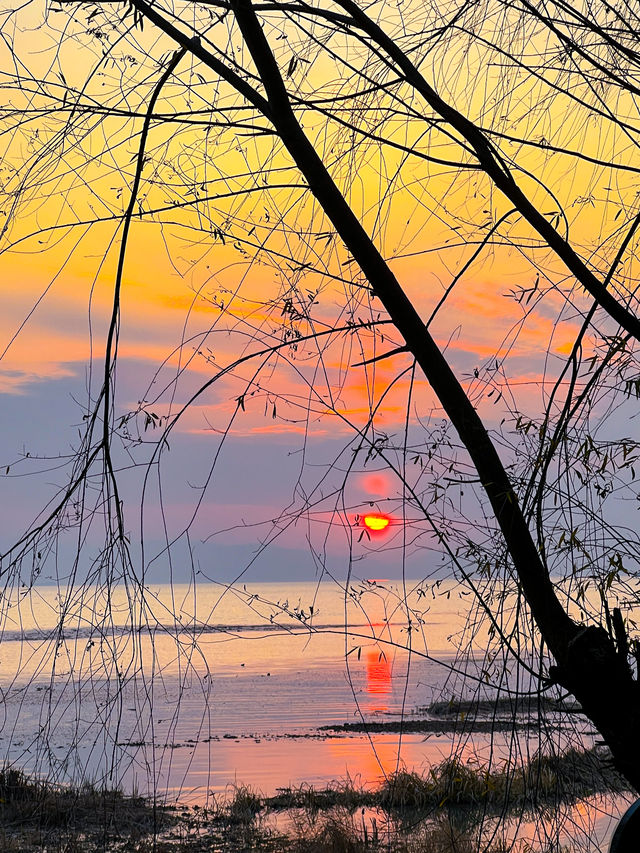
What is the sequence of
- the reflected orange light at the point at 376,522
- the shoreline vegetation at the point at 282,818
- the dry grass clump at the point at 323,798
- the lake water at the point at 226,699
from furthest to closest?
the dry grass clump at the point at 323,798
the shoreline vegetation at the point at 282,818
the reflected orange light at the point at 376,522
the lake water at the point at 226,699

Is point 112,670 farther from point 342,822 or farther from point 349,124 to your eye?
point 342,822

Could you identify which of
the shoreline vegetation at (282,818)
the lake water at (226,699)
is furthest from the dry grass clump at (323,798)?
the lake water at (226,699)

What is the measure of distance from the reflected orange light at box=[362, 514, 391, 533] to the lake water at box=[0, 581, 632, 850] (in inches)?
7.5

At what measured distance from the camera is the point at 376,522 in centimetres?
291

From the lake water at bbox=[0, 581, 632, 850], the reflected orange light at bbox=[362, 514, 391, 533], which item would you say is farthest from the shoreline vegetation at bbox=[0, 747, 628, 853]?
the reflected orange light at bbox=[362, 514, 391, 533]

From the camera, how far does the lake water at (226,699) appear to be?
268 centimetres

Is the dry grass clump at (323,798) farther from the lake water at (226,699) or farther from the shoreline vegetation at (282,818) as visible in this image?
the lake water at (226,699)

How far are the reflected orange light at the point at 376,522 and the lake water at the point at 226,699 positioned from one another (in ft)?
0.63

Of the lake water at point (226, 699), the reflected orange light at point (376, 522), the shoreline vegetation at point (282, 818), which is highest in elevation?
the reflected orange light at point (376, 522)

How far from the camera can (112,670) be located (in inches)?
112

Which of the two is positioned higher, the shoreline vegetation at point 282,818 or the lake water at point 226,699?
the lake water at point 226,699

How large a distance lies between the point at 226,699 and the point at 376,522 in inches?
1047

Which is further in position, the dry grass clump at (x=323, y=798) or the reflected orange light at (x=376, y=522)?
the dry grass clump at (x=323, y=798)

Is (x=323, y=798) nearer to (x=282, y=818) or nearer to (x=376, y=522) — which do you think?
(x=282, y=818)
